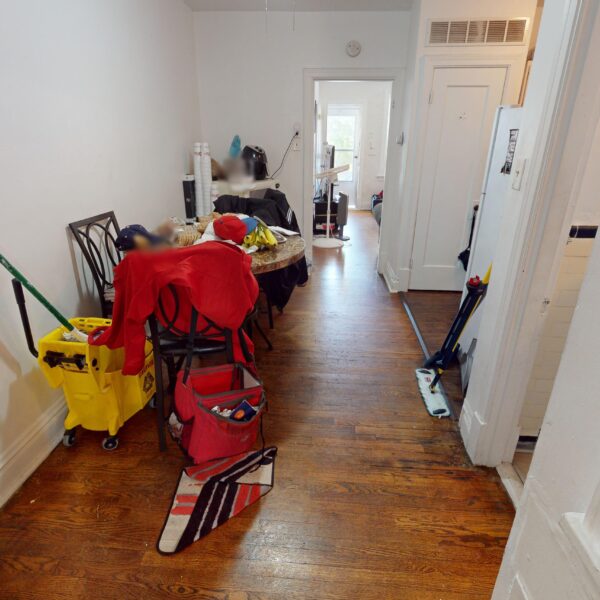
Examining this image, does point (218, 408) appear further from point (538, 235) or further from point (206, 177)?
point (206, 177)

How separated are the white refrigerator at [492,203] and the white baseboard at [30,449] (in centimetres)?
216

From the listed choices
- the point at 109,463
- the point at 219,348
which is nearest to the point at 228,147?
the point at 219,348

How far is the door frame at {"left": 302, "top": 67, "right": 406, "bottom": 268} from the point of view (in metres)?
3.79

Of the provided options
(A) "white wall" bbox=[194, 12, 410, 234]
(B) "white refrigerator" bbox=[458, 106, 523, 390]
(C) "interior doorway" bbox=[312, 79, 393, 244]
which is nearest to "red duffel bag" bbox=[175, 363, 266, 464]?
(B) "white refrigerator" bbox=[458, 106, 523, 390]

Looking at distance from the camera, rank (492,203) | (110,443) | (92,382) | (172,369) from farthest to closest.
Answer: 1. (492,203)
2. (172,369)
3. (110,443)
4. (92,382)

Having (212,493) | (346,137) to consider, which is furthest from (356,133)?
(212,493)

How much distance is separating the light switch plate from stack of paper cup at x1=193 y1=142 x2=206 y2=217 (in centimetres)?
275

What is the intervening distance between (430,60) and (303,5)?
4.20 ft

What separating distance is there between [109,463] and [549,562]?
1799 millimetres

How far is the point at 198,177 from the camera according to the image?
11.8 feet

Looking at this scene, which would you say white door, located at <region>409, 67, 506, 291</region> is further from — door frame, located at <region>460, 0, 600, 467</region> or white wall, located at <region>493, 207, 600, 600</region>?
white wall, located at <region>493, 207, 600, 600</region>

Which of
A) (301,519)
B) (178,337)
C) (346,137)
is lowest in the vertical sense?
(301,519)

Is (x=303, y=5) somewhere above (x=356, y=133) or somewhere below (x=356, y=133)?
above

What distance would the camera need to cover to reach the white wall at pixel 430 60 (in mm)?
3061
